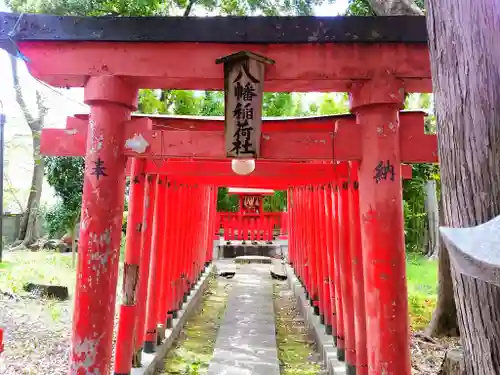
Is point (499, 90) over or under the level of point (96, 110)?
under

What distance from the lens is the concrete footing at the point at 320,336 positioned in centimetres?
552

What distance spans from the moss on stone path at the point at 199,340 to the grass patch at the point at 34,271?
11.8 ft

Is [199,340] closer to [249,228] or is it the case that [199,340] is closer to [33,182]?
[249,228]

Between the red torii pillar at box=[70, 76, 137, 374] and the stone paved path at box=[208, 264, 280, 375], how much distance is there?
283 centimetres

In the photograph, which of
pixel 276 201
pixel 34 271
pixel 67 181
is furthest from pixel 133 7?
pixel 276 201

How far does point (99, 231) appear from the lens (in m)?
3.24

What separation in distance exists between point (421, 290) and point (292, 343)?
4.18 meters

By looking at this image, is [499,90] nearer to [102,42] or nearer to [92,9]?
[102,42]

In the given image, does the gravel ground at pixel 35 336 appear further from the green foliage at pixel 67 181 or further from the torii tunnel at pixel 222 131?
the green foliage at pixel 67 181

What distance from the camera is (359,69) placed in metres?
A: 3.21

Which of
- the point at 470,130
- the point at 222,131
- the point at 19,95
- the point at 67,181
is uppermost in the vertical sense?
the point at 19,95

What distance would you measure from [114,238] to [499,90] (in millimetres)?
2917

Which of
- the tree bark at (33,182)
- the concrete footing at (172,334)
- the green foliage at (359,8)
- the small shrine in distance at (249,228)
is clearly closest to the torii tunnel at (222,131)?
the concrete footing at (172,334)

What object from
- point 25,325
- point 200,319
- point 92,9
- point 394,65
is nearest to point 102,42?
point 394,65
